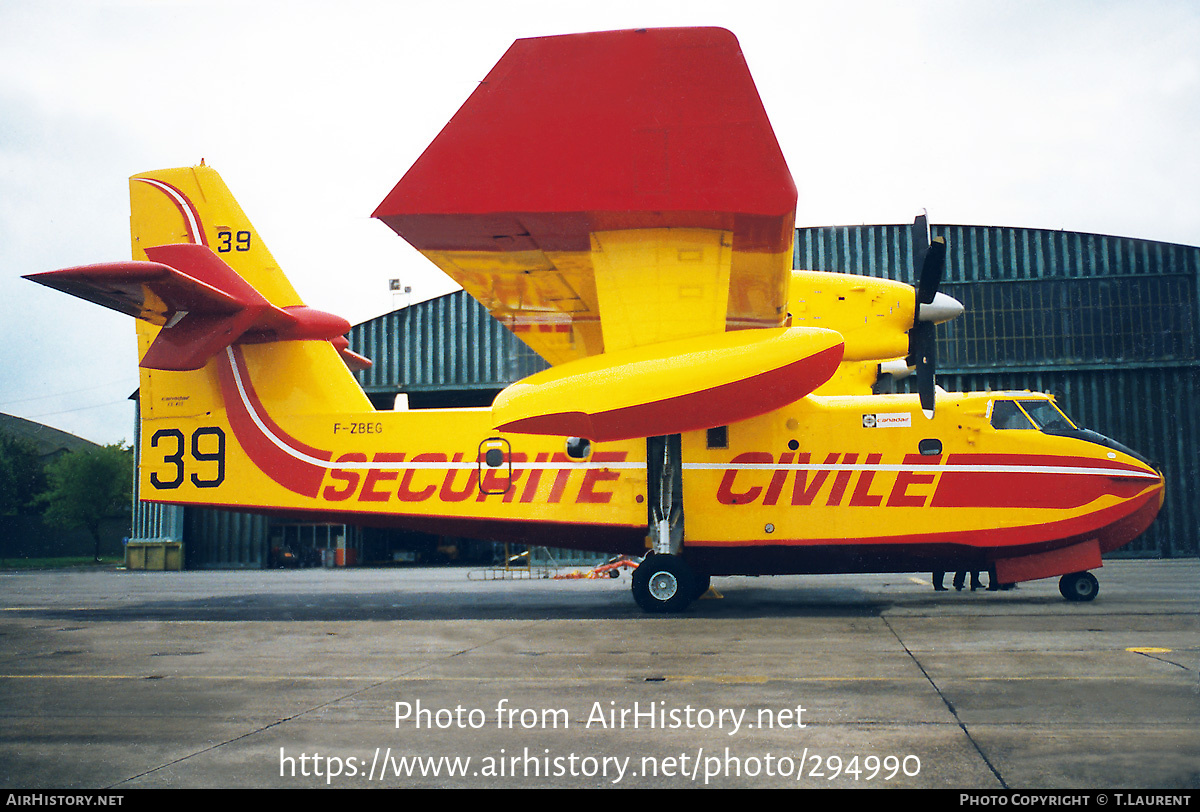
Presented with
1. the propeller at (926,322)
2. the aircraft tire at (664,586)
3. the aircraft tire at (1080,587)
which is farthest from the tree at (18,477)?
the aircraft tire at (1080,587)

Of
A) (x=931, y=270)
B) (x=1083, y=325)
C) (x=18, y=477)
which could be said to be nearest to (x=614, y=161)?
(x=931, y=270)

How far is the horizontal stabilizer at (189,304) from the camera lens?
34.7 ft

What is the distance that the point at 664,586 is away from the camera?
459 inches

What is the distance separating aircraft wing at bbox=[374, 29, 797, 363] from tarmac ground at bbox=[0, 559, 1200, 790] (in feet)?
13.9

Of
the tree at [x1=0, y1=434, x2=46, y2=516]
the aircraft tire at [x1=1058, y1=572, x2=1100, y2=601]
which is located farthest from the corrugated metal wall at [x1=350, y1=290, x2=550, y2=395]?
the tree at [x1=0, y1=434, x2=46, y2=516]

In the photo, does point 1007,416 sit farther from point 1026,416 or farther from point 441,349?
point 441,349

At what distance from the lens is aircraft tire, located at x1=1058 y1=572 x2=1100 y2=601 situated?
12430 mm

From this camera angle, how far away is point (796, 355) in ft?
30.7

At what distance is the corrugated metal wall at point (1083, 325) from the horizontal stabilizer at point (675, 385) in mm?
17463

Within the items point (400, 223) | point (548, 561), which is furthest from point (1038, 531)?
point (548, 561)

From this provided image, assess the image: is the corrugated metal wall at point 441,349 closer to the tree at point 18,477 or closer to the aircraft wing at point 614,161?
the aircraft wing at point 614,161

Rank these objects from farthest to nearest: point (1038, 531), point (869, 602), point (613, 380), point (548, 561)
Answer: point (548, 561)
point (869, 602)
point (1038, 531)
point (613, 380)

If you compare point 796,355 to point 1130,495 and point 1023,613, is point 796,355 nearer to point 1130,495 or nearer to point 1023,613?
point 1023,613
